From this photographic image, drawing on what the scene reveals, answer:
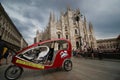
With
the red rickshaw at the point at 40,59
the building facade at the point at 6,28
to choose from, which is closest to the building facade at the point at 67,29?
the building facade at the point at 6,28

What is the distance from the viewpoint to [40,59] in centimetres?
438

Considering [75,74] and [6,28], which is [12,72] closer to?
[75,74]

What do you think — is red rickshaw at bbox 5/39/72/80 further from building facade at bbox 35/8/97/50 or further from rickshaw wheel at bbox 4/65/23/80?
building facade at bbox 35/8/97/50

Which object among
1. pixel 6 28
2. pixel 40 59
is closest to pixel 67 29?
pixel 6 28

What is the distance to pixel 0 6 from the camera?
20359 mm

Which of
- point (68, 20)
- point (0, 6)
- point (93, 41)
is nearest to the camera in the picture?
point (0, 6)

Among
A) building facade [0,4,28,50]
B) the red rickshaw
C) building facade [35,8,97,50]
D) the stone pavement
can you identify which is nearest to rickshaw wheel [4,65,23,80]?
the red rickshaw

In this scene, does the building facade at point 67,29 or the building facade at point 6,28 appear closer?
the building facade at point 6,28

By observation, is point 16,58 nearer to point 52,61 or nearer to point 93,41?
point 52,61

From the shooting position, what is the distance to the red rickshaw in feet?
12.1

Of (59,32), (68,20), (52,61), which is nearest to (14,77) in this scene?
(52,61)

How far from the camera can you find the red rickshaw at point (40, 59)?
368 centimetres

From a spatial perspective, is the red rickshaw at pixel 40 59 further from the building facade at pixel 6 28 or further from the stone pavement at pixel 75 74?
the building facade at pixel 6 28

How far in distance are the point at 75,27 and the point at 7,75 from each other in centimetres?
4214
